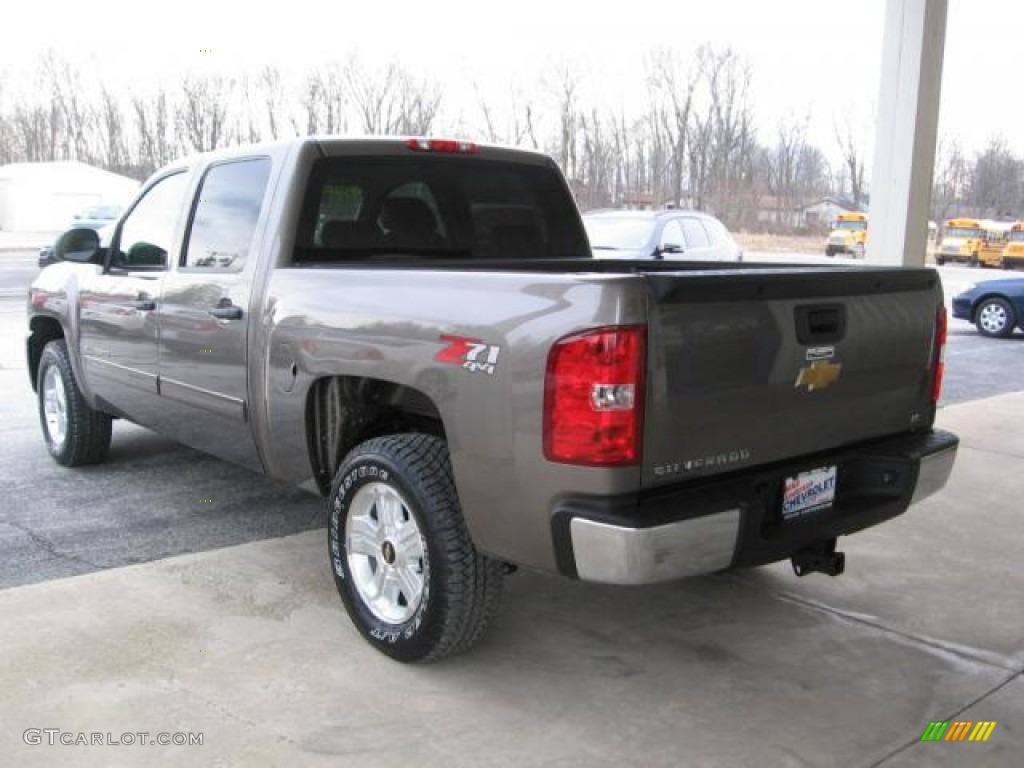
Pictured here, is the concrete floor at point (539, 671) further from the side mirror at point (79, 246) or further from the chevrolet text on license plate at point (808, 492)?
the side mirror at point (79, 246)

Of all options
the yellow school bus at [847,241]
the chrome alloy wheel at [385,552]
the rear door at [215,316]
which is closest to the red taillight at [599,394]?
the chrome alloy wheel at [385,552]

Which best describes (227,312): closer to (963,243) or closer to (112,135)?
(963,243)

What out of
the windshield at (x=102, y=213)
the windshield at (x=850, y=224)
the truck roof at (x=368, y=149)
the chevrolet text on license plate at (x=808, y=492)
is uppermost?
the truck roof at (x=368, y=149)

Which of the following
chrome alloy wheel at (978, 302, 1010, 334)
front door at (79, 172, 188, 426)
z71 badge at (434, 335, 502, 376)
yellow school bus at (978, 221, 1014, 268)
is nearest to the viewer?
z71 badge at (434, 335, 502, 376)

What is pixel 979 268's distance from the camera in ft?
140

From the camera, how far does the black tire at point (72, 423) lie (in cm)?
600

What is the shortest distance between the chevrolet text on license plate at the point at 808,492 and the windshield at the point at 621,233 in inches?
376

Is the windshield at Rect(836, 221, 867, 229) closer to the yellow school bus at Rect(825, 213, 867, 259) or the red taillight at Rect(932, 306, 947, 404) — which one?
the yellow school bus at Rect(825, 213, 867, 259)

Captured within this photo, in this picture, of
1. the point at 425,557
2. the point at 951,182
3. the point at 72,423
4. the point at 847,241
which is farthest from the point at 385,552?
the point at 951,182

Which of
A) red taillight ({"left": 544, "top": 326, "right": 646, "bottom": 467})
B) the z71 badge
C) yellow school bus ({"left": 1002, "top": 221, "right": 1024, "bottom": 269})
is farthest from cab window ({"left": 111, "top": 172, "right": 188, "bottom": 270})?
yellow school bus ({"left": 1002, "top": 221, "right": 1024, "bottom": 269})

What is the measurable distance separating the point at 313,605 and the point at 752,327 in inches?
87.0

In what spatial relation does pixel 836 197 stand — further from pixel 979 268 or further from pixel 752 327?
pixel 752 327

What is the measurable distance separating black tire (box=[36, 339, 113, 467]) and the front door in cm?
34

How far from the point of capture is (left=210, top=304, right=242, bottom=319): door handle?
4219mm
